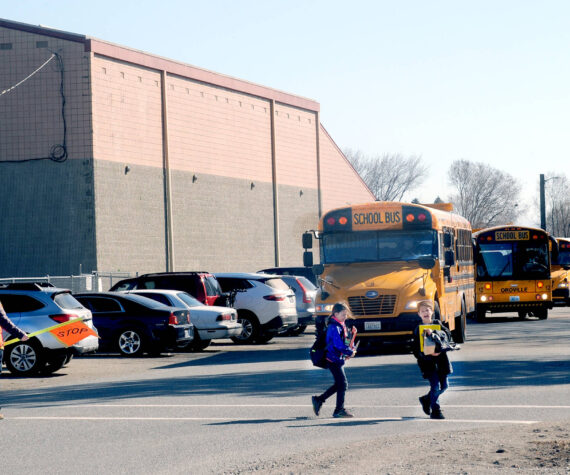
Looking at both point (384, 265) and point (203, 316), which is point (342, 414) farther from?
point (203, 316)

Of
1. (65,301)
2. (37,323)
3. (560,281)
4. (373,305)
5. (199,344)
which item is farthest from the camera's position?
(560,281)

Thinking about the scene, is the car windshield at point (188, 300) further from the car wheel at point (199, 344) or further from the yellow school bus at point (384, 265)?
the yellow school bus at point (384, 265)

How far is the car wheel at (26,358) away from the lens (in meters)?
18.8

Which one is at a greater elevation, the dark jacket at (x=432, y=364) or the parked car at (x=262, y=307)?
the parked car at (x=262, y=307)

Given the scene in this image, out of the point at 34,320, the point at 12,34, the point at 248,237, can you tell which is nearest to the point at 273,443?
the point at 34,320

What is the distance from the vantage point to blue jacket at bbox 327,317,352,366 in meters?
12.2

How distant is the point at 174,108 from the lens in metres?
50.1

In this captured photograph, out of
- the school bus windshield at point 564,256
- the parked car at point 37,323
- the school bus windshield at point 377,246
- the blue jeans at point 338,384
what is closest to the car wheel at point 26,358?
the parked car at point 37,323

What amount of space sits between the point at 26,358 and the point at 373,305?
6.75 metres

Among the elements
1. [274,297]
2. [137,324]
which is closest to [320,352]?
[137,324]

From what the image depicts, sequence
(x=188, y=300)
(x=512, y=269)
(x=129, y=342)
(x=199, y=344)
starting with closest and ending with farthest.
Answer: (x=129, y=342) → (x=188, y=300) → (x=199, y=344) → (x=512, y=269)

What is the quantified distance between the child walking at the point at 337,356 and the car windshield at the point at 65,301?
810cm

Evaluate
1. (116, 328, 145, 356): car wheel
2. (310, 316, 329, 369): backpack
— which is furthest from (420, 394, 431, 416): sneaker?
(116, 328, 145, 356): car wheel

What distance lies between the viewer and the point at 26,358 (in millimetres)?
18922
